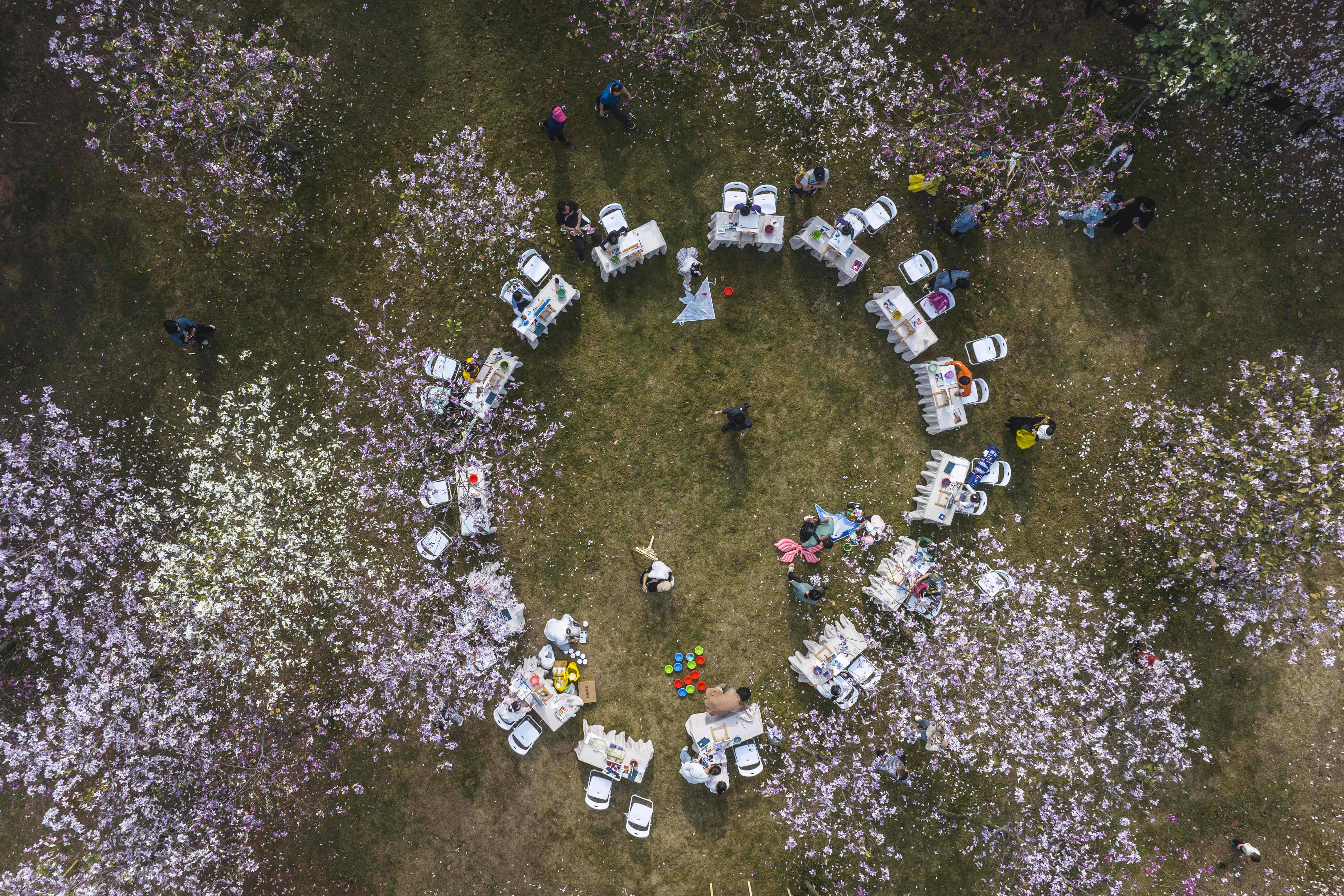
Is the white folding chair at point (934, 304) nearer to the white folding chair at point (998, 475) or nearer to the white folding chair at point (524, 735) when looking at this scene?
the white folding chair at point (998, 475)

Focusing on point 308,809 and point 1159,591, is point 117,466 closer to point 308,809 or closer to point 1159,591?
point 308,809

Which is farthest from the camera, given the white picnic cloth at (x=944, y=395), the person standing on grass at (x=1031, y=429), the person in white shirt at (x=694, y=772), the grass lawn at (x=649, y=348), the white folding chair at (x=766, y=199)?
the grass lawn at (x=649, y=348)

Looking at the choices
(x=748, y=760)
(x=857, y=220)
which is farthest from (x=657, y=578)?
(x=857, y=220)

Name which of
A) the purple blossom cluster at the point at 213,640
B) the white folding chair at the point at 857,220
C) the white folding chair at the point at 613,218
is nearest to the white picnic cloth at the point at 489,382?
the purple blossom cluster at the point at 213,640

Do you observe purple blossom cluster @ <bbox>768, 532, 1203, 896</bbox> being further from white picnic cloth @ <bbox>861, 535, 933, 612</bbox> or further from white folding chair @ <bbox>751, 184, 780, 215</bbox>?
white folding chair @ <bbox>751, 184, 780, 215</bbox>

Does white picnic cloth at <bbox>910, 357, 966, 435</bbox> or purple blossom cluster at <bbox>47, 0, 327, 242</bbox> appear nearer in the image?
white picnic cloth at <bbox>910, 357, 966, 435</bbox>

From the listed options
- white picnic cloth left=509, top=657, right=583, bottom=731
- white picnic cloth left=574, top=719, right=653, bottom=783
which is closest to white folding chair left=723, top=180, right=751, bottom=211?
white picnic cloth left=509, top=657, right=583, bottom=731

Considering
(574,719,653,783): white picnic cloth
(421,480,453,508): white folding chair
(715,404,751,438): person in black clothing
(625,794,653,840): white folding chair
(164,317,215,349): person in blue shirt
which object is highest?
(164,317,215,349): person in blue shirt
